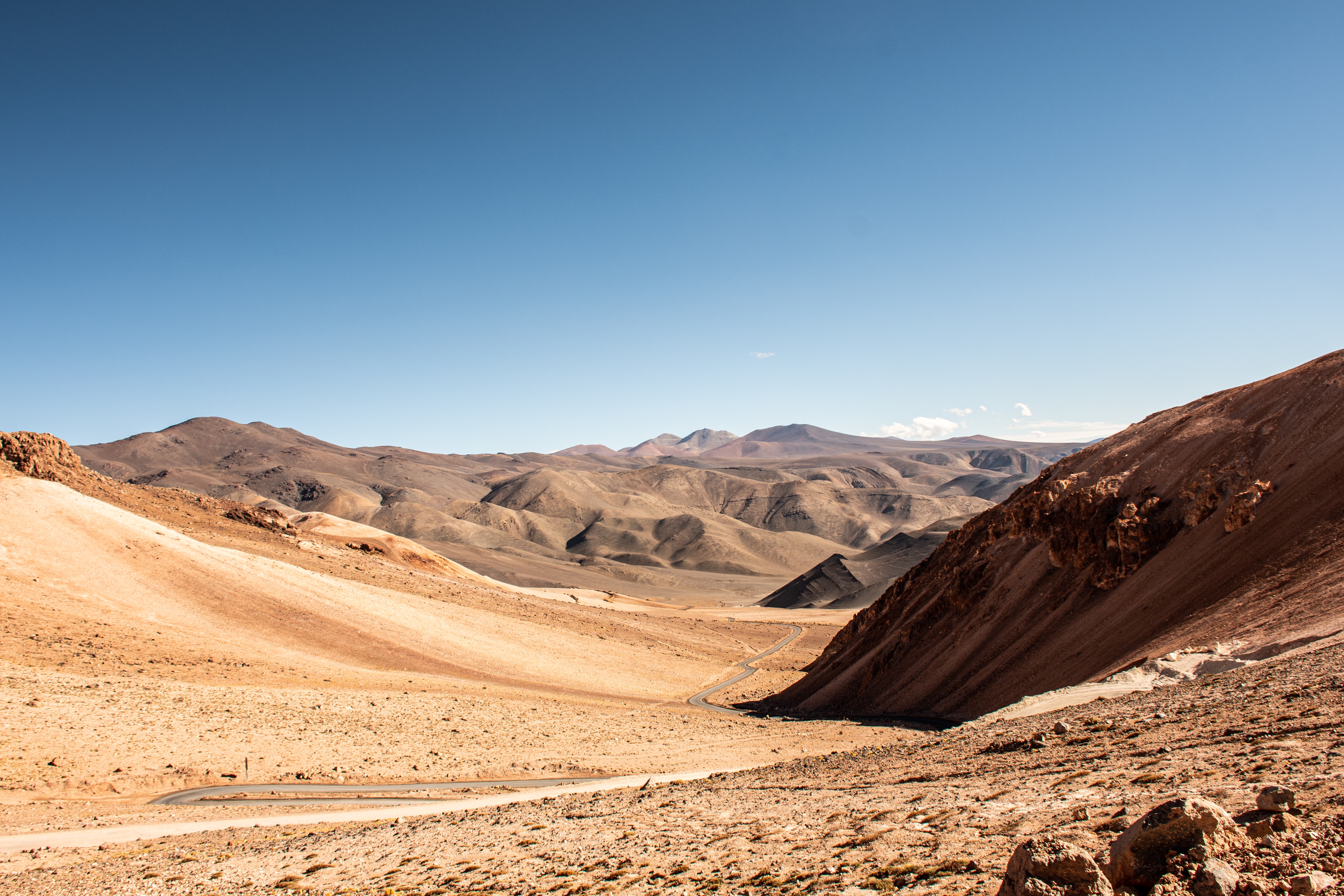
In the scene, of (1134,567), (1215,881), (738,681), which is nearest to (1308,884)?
(1215,881)

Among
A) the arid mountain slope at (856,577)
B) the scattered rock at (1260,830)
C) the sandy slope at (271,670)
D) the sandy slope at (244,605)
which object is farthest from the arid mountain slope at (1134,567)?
the arid mountain slope at (856,577)

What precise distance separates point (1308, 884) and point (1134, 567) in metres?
24.2

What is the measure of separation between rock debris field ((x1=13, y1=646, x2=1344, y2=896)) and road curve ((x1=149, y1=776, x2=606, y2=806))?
8.74 feet

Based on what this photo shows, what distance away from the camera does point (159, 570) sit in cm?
3384

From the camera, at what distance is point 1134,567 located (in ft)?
83.1

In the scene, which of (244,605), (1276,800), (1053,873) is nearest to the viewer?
(1053,873)

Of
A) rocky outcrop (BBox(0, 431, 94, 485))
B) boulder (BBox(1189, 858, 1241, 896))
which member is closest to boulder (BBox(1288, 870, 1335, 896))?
boulder (BBox(1189, 858, 1241, 896))

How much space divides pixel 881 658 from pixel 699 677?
1408 cm

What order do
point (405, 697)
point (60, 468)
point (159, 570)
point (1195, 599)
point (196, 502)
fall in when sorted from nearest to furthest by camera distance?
point (1195, 599), point (405, 697), point (159, 570), point (60, 468), point (196, 502)

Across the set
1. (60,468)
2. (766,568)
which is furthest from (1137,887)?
(766,568)

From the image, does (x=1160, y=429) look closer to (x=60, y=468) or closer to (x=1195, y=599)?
(x=1195, y=599)

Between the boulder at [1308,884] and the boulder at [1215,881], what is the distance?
0.84 ft

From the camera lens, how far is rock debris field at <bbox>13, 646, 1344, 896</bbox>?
496 cm

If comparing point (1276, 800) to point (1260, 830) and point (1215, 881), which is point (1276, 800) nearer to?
point (1260, 830)
